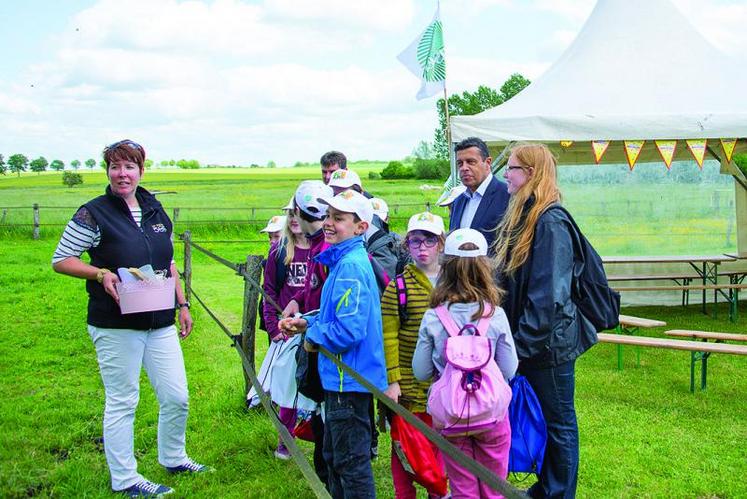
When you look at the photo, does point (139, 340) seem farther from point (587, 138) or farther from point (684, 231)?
point (684, 231)

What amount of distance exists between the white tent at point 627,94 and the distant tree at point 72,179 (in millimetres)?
39024

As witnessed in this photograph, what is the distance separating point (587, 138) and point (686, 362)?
8.00ft

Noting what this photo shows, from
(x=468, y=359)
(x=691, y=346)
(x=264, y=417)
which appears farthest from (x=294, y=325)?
(x=691, y=346)

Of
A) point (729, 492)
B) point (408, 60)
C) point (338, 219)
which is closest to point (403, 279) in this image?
point (338, 219)

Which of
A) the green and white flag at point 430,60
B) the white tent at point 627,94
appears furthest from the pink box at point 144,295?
the green and white flag at point 430,60

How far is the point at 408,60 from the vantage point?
817 centimetres

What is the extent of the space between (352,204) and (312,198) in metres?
0.50

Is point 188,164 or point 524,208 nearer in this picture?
point 524,208

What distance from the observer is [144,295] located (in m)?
3.45

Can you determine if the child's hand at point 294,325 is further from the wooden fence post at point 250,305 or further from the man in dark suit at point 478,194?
the wooden fence post at point 250,305

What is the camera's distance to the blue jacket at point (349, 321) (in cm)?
286

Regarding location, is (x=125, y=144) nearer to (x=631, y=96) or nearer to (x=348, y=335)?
(x=348, y=335)

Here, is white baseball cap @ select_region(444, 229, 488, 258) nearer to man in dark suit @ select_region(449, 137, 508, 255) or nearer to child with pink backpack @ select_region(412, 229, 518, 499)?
child with pink backpack @ select_region(412, 229, 518, 499)

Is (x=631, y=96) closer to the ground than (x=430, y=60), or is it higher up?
closer to the ground
